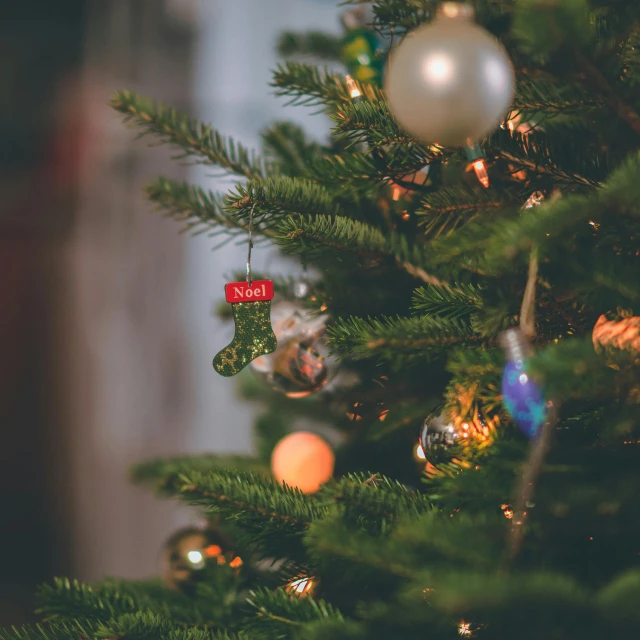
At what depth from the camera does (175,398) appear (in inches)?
64.7

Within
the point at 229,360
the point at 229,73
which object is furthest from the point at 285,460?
the point at 229,73

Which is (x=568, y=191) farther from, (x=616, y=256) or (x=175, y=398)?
(x=175, y=398)

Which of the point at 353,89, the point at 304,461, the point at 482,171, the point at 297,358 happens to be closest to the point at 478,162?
the point at 482,171

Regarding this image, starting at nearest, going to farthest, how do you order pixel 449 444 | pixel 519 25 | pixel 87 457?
pixel 519 25, pixel 449 444, pixel 87 457

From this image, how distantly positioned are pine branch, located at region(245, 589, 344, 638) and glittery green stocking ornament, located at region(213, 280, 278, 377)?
6.0 inches

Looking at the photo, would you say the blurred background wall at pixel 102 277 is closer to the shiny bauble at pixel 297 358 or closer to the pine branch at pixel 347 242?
the shiny bauble at pixel 297 358

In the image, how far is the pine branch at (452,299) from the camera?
0.38 meters

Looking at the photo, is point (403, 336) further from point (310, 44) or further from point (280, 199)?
point (310, 44)

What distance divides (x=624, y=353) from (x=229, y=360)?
0.84 ft

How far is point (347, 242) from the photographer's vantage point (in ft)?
1.32

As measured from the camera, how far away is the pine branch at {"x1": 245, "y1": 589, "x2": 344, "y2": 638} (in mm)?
357

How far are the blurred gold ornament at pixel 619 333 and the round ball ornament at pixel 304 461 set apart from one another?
35cm

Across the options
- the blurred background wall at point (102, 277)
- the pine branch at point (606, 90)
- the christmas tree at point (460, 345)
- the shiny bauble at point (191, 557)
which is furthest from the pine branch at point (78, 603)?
the blurred background wall at point (102, 277)

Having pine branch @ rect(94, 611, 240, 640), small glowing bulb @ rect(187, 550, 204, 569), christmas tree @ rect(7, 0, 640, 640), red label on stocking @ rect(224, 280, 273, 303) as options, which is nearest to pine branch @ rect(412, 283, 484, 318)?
christmas tree @ rect(7, 0, 640, 640)
